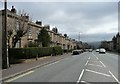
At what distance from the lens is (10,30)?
126ft

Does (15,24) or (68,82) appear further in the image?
(15,24)

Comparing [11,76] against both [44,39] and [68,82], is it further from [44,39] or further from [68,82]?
[44,39]

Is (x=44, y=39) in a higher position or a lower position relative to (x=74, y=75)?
higher

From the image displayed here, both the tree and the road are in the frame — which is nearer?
the road

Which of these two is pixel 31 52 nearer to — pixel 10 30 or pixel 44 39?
pixel 10 30

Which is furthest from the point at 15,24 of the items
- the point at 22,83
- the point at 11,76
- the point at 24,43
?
the point at 22,83

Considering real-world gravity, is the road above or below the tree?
below

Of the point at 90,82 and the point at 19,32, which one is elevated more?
the point at 19,32

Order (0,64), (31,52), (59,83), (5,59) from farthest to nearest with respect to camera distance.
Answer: (31,52) → (0,64) → (5,59) → (59,83)

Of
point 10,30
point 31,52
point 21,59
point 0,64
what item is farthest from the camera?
point 10,30

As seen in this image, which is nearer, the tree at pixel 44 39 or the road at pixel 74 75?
the road at pixel 74 75

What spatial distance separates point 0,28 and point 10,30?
461 centimetres

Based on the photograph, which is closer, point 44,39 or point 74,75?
point 74,75

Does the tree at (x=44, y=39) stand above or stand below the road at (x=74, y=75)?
above
